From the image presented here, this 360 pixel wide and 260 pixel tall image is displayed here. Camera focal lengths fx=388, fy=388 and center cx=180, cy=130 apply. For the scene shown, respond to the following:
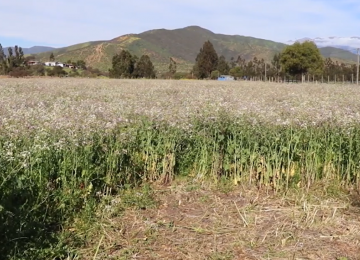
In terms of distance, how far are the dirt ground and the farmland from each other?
0.02 m

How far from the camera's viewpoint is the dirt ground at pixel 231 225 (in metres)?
4.77

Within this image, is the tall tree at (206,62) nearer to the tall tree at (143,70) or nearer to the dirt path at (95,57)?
the tall tree at (143,70)

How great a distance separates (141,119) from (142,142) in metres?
1.50

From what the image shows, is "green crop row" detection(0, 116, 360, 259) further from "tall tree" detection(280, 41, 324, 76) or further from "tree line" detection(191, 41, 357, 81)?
"tall tree" detection(280, 41, 324, 76)

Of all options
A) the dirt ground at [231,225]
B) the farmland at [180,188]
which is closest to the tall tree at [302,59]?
the farmland at [180,188]

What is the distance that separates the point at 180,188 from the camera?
6855 mm

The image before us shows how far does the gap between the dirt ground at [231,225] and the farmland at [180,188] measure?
0.06 feet

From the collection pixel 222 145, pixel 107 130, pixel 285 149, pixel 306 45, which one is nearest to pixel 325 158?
pixel 285 149

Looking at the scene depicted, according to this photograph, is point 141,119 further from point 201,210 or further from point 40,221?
point 40,221

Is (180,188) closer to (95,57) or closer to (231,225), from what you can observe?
(231,225)

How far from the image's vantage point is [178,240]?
504cm

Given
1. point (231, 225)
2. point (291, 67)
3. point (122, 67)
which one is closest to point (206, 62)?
point (122, 67)

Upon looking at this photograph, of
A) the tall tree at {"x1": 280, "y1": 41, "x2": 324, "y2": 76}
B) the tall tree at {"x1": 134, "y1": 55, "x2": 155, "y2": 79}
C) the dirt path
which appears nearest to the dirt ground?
the tall tree at {"x1": 280, "y1": 41, "x2": 324, "y2": 76}

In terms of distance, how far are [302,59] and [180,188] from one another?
74.5 meters
